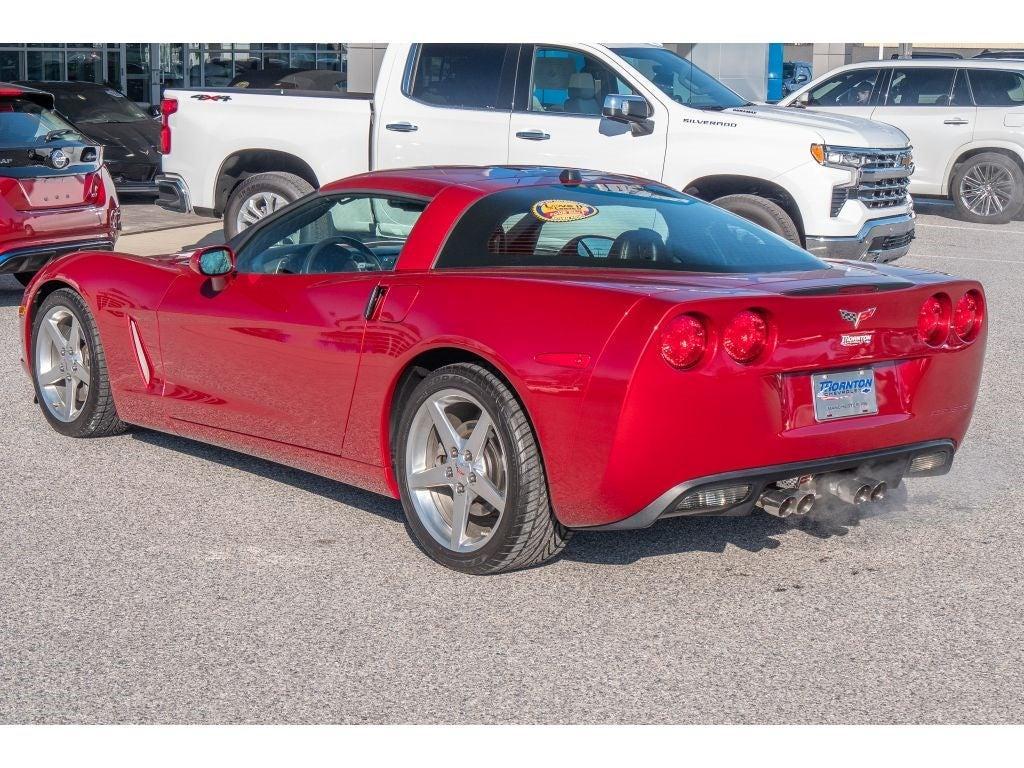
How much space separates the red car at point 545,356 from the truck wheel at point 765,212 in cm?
547

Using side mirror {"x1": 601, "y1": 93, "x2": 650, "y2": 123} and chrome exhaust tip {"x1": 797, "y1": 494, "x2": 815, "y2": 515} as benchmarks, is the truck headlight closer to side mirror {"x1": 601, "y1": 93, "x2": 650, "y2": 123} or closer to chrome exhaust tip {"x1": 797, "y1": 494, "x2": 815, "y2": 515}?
side mirror {"x1": 601, "y1": 93, "x2": 650, "y2": 123}

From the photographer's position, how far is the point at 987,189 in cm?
1923

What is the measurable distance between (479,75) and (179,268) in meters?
6.02

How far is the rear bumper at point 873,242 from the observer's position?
11422 mm

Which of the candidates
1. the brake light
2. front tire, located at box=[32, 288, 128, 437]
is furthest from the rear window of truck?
the brake light

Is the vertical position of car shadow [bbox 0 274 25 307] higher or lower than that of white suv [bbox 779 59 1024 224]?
lower

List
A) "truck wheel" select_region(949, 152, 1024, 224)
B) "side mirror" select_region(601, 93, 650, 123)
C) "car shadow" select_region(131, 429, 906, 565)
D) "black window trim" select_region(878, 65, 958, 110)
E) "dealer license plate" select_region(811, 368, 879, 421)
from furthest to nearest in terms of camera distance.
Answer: "black window trim" select_region(878, 65, 958, 110) < "truck wheel" select_region(949, 152, 1024, 224) < "side mirror" select_region(601, 93, 650, 123) < "car shadow" select_region(131, 429, 906, 565) < "dealer license plate" select_region(811, 368, 879, 421)

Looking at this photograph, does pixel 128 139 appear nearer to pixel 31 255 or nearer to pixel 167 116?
pixel 167 116

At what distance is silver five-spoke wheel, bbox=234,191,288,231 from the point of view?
492 inches

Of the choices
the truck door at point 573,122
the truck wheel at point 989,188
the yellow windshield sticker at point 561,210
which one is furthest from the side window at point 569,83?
the truck wheel at point 989,188

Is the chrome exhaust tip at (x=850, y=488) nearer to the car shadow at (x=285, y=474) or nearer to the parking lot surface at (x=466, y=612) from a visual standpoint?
the parking lot surface at (x=466, y=612)

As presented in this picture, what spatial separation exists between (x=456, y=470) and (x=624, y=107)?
6.66 meters

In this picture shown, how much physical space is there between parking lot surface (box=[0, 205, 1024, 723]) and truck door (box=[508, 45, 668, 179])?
566 centimetres

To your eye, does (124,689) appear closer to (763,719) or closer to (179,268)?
(763,719)
